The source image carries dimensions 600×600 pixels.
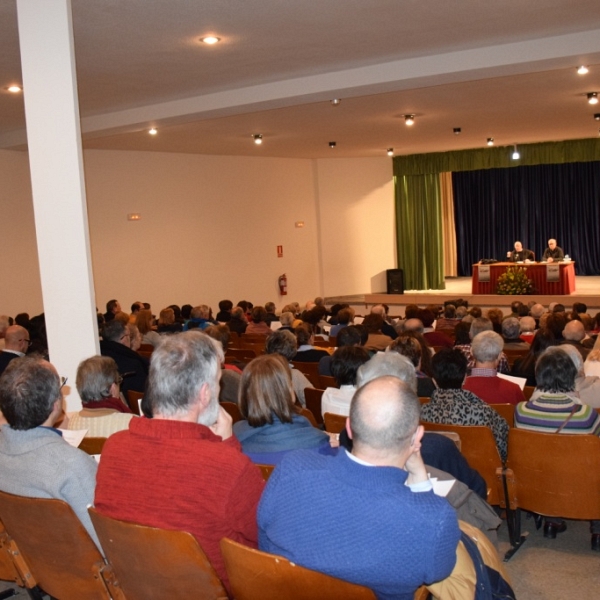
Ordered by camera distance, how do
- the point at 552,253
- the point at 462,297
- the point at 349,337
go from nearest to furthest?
1. the point at 349,337
2. the point at 552,253
3. the point at 462,297

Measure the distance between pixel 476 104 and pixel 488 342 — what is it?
22.7 ft

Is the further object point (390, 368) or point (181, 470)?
point (390, 368)

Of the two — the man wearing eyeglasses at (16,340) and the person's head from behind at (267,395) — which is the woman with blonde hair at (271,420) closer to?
the person's head from behind at (267,395)

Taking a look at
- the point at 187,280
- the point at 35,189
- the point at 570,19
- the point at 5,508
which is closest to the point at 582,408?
the point at 5,508

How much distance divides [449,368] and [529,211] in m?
16.3

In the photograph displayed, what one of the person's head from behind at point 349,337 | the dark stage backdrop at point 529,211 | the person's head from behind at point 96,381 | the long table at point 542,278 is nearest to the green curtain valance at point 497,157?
the dark stage backdrop at point 529,211

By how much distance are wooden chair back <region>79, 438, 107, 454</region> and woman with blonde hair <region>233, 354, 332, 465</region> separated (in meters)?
0.64

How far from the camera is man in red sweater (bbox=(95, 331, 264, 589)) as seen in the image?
2172mm

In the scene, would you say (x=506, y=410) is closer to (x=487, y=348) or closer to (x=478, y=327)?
(x=487, y=348)

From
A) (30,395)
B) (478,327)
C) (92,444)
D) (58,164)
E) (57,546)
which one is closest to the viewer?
(57,546)

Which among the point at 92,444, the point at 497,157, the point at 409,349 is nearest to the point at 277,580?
the point at 92,444

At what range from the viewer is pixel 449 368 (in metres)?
3.85

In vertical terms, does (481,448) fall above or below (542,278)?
below

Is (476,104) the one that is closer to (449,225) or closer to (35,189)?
(35,189)
